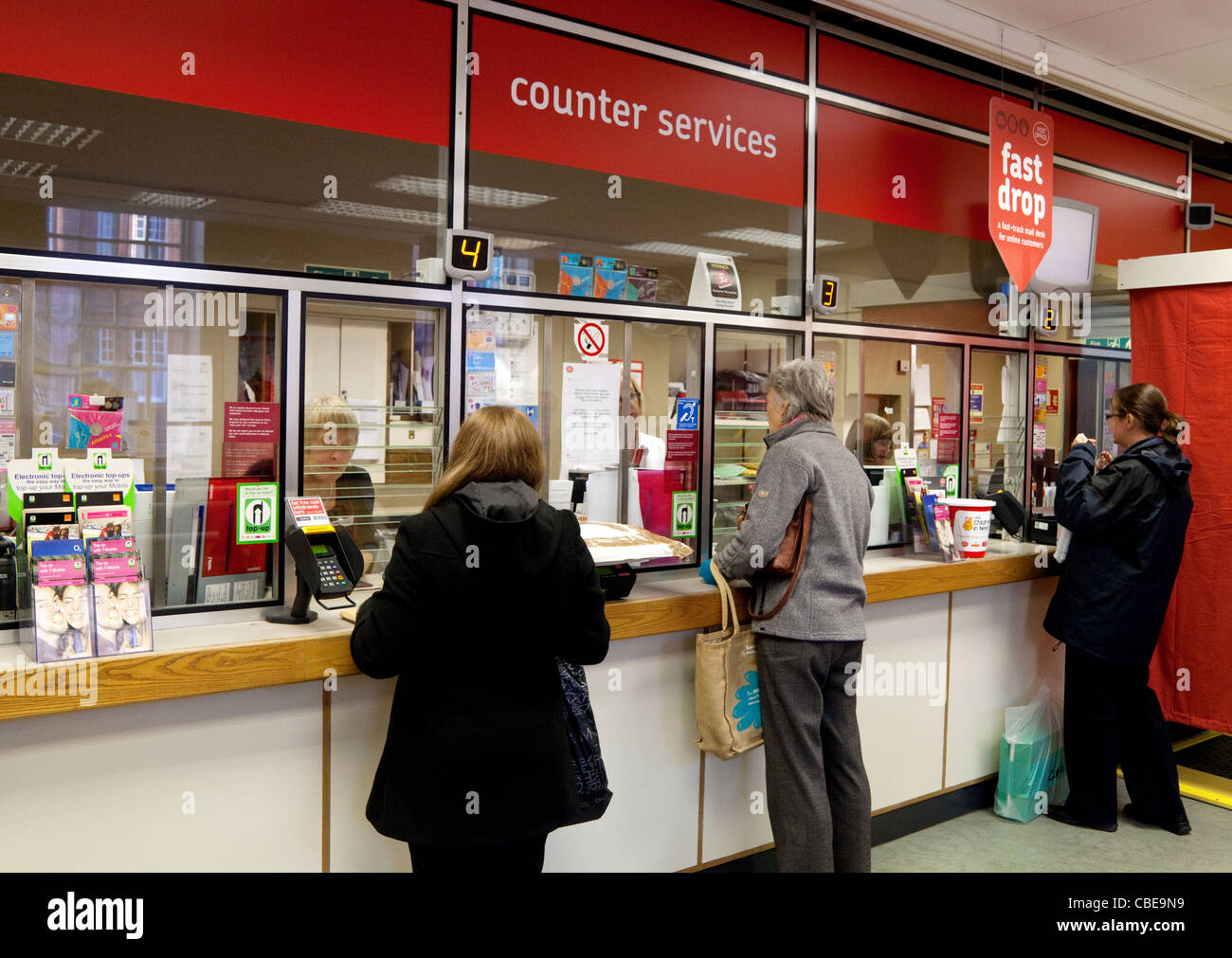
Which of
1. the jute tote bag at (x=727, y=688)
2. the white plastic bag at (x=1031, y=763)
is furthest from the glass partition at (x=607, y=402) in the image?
the white plastic bag at (x=1031, y=763)

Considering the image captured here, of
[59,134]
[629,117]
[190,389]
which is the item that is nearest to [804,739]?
[190,389]

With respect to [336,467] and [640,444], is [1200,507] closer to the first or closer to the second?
[640,444]

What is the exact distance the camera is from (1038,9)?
432 centimetres

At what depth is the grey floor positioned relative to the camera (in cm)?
375

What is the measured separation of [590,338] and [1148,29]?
3.15 m

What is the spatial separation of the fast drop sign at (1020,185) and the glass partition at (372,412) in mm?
2538

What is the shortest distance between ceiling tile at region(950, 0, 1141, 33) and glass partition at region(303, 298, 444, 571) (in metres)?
2.90

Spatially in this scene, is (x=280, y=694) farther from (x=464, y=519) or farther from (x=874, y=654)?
(x=874, y=654)

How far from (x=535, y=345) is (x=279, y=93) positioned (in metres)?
1.12

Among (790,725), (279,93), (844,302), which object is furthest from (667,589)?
(279,93)

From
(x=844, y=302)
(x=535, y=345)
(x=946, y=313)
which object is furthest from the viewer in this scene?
(x=946, y=313)

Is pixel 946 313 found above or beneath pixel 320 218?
beneath

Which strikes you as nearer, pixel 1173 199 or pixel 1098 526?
pixel 1098 526

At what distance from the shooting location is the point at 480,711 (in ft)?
7.18
